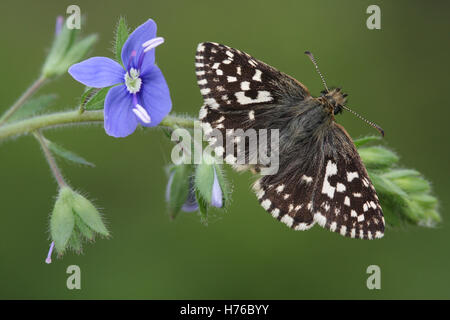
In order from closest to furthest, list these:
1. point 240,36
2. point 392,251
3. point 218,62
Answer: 1. point 218,62
2. point 392,251
3. point 240,36

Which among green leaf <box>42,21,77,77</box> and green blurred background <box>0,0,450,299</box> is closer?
green leaf <box>42,21,77,77</box>

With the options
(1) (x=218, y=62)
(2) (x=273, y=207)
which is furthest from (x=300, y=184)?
(1) (x=218, y=62)

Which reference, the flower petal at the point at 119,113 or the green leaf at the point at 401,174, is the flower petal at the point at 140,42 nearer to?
the flower petal at the point at 119,113

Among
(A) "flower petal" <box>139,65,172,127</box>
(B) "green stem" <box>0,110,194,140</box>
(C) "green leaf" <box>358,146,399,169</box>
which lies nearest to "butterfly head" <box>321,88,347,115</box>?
(C) "green leaf" <box>358,146,399,169</box>

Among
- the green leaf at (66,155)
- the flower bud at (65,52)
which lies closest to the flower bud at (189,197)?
the green leaf at (66,155)

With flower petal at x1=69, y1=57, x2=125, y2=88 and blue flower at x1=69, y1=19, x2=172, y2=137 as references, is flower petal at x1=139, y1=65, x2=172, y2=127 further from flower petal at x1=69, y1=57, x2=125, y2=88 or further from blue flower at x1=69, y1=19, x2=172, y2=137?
flower petal at x1=69, y1=57, x2=125, y2=88

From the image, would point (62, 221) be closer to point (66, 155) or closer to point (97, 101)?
point (66, 155)

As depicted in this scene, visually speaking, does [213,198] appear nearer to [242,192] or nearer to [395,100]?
[242,192]
